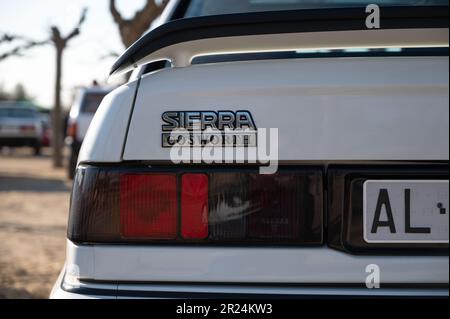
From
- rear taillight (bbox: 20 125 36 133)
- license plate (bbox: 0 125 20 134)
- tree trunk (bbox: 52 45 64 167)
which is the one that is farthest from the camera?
rear taillight (bbox: 20 125 36 133)

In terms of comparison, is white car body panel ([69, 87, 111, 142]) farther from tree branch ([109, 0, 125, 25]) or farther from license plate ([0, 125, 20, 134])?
license plate ([0, 125, 20, 134])

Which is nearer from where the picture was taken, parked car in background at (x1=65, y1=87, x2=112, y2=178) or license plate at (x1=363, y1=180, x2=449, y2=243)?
license plate at (x1=363, y1=180, x2=449, y2=243)

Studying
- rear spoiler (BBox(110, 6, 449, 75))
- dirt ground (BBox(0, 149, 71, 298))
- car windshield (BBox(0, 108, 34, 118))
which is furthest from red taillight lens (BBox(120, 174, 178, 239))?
car windshield (BBox(0, 108, 34, 118))

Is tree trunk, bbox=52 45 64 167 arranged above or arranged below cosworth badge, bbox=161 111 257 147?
above

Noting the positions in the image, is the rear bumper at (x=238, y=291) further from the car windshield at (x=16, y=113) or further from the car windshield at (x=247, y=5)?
the car windshield at (x=16, y=113)

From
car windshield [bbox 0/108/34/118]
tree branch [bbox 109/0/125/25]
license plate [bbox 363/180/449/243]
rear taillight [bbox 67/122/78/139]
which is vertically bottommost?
license plate [bbox 363/180/449/243]

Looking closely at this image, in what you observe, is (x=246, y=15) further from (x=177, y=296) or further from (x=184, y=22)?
(x=177, y=296)

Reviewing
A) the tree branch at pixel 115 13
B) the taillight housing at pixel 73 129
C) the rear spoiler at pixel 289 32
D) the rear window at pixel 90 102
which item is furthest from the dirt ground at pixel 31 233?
the rear spoiler at pixel 289 32

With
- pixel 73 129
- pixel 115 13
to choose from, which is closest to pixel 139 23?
pixel 115 13

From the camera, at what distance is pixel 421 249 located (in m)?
1.72

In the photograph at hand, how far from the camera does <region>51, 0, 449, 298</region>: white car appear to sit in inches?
67.0

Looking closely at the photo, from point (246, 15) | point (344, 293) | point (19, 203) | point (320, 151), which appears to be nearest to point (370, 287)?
point (344, 293)

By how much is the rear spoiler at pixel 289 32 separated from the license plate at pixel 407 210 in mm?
411

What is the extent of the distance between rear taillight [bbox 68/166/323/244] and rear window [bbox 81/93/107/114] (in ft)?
36.9
